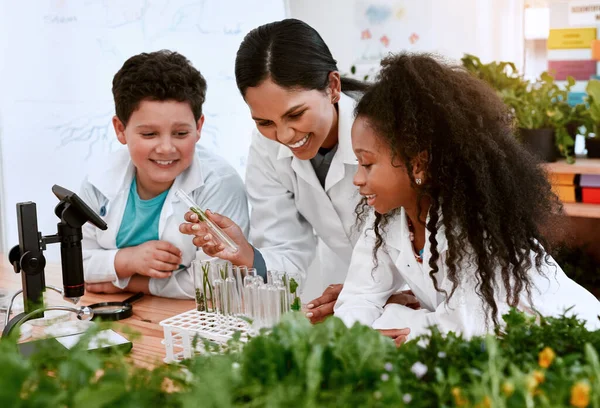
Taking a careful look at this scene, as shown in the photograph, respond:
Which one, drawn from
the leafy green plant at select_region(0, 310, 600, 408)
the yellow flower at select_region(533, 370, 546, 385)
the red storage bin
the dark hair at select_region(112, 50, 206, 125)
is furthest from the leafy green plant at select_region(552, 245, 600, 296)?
the yellow flower at select_region(533, 370, 546, 385)

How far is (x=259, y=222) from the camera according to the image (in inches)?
80.4

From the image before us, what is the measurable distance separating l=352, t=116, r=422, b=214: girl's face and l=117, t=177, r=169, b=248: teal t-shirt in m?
0.72

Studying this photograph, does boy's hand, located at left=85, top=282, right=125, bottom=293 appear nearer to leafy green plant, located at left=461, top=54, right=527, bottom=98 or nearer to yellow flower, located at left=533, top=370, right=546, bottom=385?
yellow flower, located at left=533, top=370, right=546, bottom=385

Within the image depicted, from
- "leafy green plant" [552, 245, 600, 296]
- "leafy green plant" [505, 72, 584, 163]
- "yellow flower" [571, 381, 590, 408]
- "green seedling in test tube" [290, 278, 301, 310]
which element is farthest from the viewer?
"leafy green plant" [552, 245, 600, 296]

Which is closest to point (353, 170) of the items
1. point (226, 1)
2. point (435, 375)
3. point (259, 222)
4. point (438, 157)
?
point (259, 222)

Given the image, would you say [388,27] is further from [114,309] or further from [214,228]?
[114,309]

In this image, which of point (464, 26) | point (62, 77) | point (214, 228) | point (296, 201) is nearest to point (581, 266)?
point (296, 201)

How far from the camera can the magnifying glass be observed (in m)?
1.66

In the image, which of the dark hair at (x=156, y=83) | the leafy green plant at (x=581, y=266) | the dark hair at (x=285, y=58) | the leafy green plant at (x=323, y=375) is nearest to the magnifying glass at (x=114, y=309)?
the dark hair at (x=156, y=83)

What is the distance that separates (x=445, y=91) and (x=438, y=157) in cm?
14

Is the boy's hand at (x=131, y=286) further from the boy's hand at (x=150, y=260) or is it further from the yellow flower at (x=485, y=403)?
the yellow flower at (x=485, y=403)

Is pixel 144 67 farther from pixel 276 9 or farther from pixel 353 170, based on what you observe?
pixel 276 9

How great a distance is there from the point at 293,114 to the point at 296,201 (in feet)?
1.34

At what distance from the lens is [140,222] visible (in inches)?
77.4
